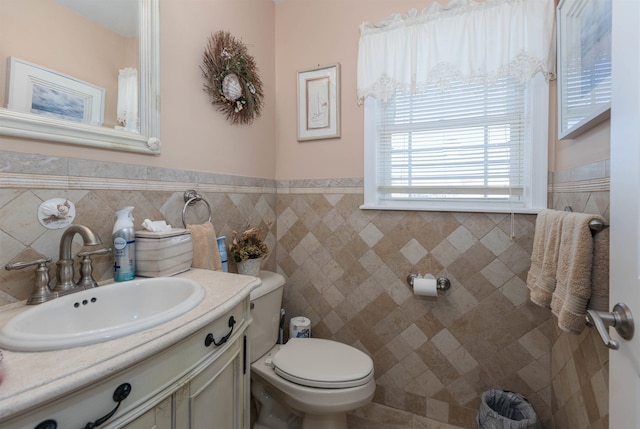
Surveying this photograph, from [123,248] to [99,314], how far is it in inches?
9.3

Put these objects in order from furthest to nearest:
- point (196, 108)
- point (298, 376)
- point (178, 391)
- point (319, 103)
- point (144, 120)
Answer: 1. point (319, 103)
2. point (196, 108)
3. point (298, 376)
4. point (144, 120)
5. point (178, 391)

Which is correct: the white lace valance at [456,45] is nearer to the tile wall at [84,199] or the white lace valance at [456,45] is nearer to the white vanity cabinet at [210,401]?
the tile wall at [84,199]

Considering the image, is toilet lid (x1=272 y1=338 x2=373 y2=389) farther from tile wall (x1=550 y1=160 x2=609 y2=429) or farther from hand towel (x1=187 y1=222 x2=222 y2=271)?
tile wall (x1=550 y1=160 x2=609 y2=429)

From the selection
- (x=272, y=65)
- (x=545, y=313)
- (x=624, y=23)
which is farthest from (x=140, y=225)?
(x=545, y=313)

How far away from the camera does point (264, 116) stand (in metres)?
1.96

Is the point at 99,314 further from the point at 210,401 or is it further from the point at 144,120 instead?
the point at 144,120

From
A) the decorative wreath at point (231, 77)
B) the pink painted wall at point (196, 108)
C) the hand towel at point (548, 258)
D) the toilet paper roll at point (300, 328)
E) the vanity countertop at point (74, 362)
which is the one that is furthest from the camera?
the toilet paper roll at point (300, 328)

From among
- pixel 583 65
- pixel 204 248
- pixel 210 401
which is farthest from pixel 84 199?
pixel 583 65

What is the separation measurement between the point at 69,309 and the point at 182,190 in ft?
2.22

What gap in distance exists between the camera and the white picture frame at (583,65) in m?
0.89

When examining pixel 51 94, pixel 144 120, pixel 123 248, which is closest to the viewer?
pixel 51 94

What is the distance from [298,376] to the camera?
1.34 m

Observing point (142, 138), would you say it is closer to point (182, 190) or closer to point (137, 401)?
point (182, 190)

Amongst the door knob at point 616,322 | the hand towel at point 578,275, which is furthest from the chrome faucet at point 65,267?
the hand towel at point 578,275
